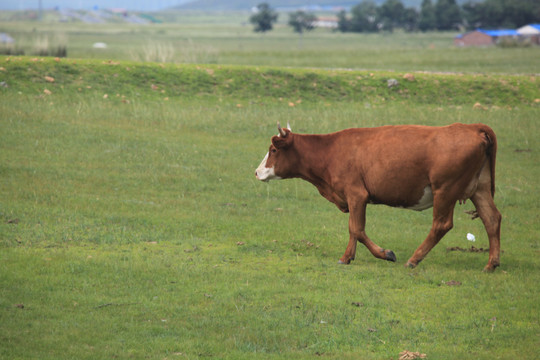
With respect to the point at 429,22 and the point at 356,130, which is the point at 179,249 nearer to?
the point at 356,130

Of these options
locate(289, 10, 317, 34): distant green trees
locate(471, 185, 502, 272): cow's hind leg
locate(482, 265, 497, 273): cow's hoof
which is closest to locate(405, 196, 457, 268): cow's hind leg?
locate(471, 185, 502, 272): cow's hind leg

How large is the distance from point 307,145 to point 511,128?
1521 cm

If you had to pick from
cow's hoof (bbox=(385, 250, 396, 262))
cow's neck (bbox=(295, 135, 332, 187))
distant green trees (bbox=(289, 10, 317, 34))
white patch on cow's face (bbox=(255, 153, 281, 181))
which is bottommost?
cow's hoof (bbox=(385, 250, 396, 262))

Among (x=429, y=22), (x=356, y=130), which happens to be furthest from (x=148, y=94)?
(x=429, y=22)

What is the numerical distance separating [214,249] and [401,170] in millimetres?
3495

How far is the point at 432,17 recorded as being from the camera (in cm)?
16050

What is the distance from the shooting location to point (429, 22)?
160875 mm

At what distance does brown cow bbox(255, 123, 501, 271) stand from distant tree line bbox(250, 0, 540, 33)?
136592 millimetres

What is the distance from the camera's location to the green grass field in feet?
28.2

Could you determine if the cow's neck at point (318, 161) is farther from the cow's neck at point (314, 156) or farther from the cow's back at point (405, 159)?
the cow's back at point (405, 159)

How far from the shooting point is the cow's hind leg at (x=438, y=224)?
11430mm

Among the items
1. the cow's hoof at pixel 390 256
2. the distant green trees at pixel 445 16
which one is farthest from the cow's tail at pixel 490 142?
the distant green trees at pixel 445 16

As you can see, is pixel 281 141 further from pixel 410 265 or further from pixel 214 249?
pixel 410 265

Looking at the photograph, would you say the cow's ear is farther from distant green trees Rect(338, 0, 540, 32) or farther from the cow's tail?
distant green trees Rect(338, 0, 540, 32)
